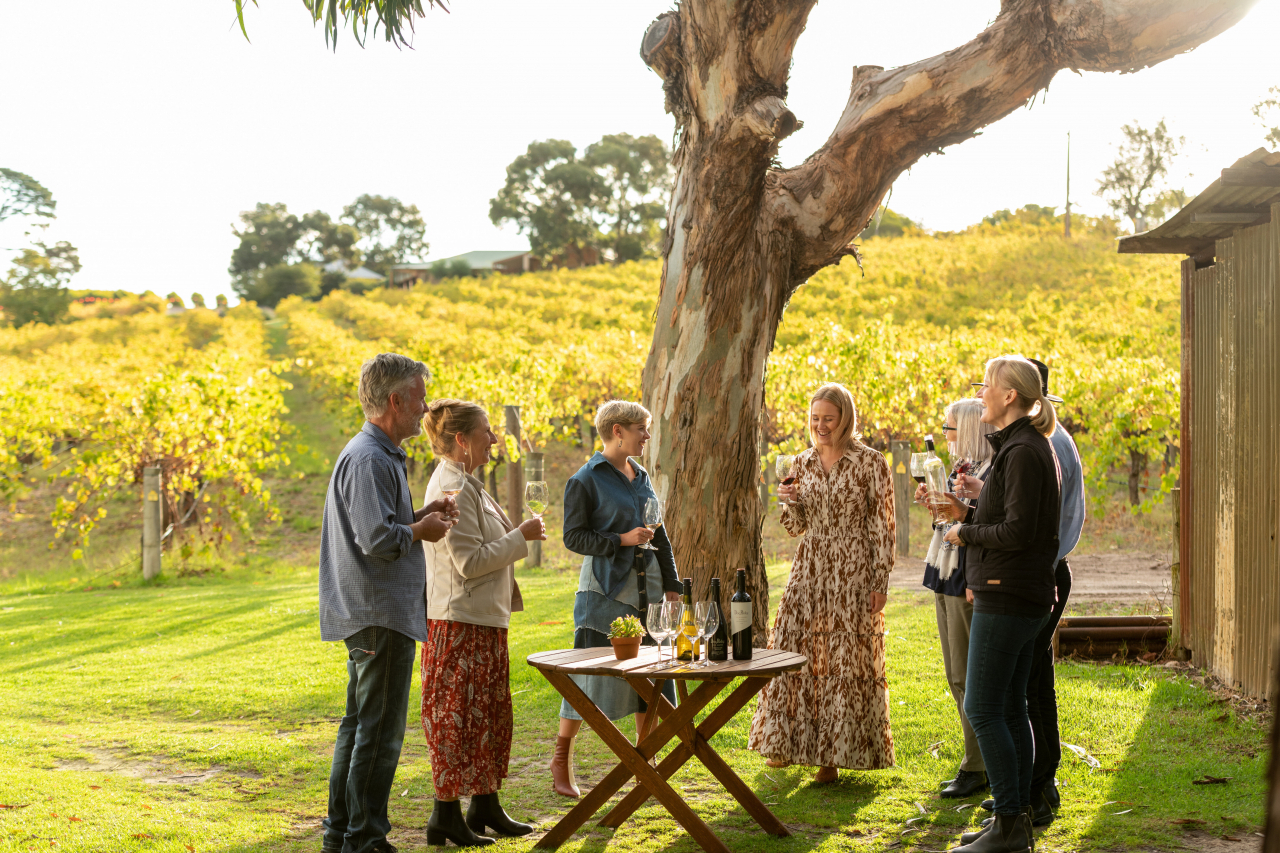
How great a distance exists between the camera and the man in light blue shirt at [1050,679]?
12.9 ft

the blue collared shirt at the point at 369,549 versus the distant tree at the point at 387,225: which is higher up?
the distant tree at the point at 387,225

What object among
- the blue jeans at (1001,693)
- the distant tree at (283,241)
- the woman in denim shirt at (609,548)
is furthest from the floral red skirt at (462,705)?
the distant tree at (283,241)

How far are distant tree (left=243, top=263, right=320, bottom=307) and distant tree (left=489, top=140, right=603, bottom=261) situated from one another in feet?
40.3

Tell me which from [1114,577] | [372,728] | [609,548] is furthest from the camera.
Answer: [1114,577]

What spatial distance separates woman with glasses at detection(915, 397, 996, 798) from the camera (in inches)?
163

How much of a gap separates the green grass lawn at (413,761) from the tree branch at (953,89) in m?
3.11

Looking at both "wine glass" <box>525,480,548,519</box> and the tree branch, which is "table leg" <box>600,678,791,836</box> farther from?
the tree branch

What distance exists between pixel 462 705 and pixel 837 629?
5.59 feet

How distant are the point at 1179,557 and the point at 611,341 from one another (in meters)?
18.4

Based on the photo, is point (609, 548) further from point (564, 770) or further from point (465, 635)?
point (564, 770)

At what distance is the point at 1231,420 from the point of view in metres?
5.95

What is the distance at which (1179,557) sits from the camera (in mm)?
6723

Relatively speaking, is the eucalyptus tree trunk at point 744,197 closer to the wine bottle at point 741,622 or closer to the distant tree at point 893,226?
the wine bottle at point 741,622

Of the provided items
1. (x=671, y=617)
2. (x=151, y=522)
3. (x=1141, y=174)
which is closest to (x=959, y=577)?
(x=671, y=617)
